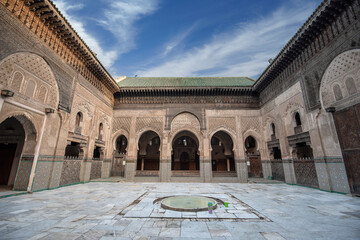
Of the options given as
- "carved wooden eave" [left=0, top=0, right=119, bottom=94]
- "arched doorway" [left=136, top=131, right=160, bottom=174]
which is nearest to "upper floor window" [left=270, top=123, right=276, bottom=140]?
"arched doorway" [left=136, top=131, right=160, bottom=174]

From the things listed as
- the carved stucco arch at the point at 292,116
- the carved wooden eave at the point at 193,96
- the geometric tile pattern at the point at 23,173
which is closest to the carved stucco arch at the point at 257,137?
the carved wooden eave at the point at 193,96

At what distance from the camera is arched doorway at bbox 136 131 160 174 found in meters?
14.3

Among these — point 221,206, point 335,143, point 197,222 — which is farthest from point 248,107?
point 197,222

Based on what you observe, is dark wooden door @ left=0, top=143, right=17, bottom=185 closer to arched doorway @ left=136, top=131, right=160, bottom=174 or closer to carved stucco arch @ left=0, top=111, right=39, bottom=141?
carved stucco arch @ left=0, top=111, right=39, bottom=141

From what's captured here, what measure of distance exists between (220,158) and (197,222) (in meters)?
13.2

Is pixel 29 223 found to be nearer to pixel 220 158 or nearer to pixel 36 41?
pixel 36 41

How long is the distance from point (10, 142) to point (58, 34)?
5.26 metres

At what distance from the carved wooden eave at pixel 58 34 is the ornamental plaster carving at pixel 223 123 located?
750cm

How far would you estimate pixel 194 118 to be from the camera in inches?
455

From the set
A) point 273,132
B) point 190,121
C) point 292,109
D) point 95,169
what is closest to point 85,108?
point 95,169

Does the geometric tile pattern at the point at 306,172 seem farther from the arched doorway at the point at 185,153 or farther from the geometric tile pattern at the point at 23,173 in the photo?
the geometric tile pattern at the point at 23,173

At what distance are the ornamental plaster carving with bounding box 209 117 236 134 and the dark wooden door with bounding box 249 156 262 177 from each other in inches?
101

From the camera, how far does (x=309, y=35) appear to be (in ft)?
23.4

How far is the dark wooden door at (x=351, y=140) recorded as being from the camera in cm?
557
